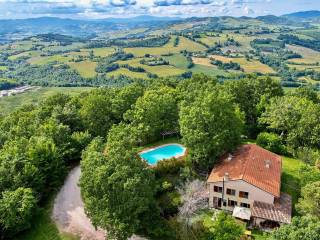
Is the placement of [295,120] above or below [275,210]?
above

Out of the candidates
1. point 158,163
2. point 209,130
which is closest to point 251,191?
point 209,130

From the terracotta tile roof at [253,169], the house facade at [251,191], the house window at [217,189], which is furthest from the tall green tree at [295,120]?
the house window at [217,189]

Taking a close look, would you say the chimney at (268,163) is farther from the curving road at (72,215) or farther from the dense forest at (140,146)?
the curving road at (72,215)

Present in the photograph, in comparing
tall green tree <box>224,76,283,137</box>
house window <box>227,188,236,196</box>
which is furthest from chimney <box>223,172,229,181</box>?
tall green tree <box>224,76,283,137</box>

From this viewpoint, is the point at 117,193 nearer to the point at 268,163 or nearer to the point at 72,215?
the point at 72,215

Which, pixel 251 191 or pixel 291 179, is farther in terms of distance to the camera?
pixel 291 179

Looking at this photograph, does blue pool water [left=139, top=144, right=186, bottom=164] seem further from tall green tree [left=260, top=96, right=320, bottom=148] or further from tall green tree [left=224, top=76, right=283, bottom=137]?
tall green tree [left=260, top=96, right=320, bottom=148]

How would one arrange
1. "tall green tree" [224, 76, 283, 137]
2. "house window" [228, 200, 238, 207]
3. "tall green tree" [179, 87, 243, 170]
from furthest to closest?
"tall green tree" [224, 76, 283, 137], "tall green tree" [179, 87, 243, 170], "house window" [228, 200, 238, 207]
